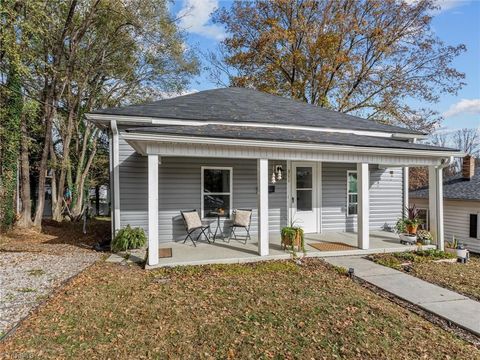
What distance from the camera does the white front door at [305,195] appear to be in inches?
345

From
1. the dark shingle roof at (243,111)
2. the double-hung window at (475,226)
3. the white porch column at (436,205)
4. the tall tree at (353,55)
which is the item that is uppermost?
the tall tree at (353,55)

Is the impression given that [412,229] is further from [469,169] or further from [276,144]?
[469,169]

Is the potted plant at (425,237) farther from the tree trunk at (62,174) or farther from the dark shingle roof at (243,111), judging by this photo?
the tree trunk at (62,174)

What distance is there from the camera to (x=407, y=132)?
9555 millimetres

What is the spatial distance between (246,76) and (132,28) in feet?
24.5

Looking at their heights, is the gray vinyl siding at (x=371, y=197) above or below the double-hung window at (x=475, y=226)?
above

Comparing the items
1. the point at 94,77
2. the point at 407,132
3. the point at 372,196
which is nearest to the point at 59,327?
the point at 372,196

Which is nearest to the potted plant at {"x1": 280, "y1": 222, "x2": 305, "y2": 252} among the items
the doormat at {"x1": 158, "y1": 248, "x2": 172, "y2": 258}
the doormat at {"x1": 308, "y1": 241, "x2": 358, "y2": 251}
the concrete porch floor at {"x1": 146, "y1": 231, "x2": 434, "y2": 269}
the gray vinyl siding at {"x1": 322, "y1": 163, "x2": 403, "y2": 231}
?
the concrete porch floor at {"x1": 146, "y1": 231, "x2": 434, "y2": 269}

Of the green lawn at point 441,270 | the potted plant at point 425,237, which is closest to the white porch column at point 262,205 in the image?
the green lawn at point 441,270

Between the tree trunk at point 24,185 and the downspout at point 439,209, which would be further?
the tree trunk at point 24,185

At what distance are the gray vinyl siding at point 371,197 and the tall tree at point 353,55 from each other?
9.72 meters

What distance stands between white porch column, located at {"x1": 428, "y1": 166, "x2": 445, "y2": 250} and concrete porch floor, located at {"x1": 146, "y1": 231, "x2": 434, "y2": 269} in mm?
739

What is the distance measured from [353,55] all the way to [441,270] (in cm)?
1541

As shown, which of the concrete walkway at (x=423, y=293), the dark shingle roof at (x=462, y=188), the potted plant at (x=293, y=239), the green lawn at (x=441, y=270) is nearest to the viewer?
the concrete walkway at (x=423, y=293)
